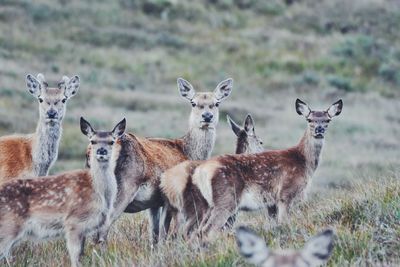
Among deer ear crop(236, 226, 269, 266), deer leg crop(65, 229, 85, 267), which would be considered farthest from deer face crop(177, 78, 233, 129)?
deer ear crop(236, 226, 269, 266)

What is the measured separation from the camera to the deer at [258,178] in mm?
10336

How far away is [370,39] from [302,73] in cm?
575

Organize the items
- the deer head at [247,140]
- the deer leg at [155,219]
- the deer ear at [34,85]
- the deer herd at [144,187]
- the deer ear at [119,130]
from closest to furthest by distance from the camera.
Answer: the deer herd at [144,187]
the deer ear at [119,130]
the deer leg at [155,219]
the deer head at [247,140]
the deer ear at [34,85]

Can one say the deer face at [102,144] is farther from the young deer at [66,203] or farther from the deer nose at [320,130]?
the deer nose at [320,130]

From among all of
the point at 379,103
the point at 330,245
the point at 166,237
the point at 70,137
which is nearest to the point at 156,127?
the point at 70,137

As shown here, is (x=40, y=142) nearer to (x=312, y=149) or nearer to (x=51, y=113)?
(x=51, y=113)

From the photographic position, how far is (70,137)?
25.5 metres

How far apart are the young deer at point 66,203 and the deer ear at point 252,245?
3.36 meters

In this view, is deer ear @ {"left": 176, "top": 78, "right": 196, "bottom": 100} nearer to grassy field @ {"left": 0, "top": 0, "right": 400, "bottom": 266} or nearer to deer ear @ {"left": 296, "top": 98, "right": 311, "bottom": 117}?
grassy field @ {"left": 0, "top": 0, "right": 400, "bottom": 266}

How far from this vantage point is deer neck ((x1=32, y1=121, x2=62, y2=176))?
12664mm

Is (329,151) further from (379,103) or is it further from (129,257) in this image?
(129,257)

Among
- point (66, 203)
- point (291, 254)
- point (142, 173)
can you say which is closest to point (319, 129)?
point (142, 173)

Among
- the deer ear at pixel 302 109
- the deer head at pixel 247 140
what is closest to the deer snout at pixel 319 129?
the deer ear at pixel 302 109

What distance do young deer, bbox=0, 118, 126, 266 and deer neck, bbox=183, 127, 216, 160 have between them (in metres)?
2.55
